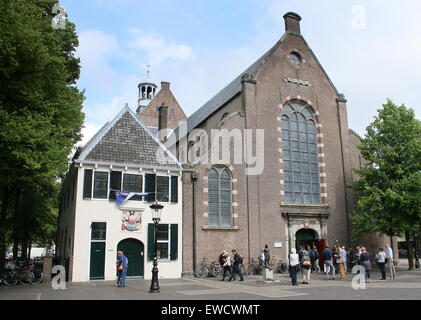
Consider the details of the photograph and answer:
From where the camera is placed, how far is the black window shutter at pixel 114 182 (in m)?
21.6

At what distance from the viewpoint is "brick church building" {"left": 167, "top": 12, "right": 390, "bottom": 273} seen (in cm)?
2438

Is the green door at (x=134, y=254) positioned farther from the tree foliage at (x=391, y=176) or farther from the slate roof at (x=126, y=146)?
the tree foliage at (x=391, y=176)

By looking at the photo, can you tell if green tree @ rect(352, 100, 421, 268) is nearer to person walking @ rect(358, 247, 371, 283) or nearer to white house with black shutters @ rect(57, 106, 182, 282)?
person walking @ rect(358, 247, 371, 283)

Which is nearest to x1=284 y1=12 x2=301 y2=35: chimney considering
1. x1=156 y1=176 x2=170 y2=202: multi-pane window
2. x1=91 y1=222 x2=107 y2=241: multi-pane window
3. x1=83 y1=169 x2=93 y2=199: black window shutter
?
x1=156 y1=176 x2=170 y2=202: multi-pane window

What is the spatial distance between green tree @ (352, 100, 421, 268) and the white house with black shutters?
1230 cm

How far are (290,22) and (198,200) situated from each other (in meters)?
16.5

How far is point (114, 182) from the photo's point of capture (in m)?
21.8

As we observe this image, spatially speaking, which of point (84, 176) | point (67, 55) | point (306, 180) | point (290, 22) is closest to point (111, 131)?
point (84, 176)

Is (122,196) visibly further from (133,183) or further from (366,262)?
(366,262)

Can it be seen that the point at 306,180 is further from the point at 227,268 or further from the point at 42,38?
the point at 42,38

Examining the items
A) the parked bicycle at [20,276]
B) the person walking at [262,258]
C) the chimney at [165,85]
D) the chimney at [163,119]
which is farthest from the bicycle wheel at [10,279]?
the chimney at [165,85]

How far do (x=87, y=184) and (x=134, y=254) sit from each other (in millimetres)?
4687

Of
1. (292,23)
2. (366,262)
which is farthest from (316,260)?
(292,23)

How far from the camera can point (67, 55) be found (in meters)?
24.2
